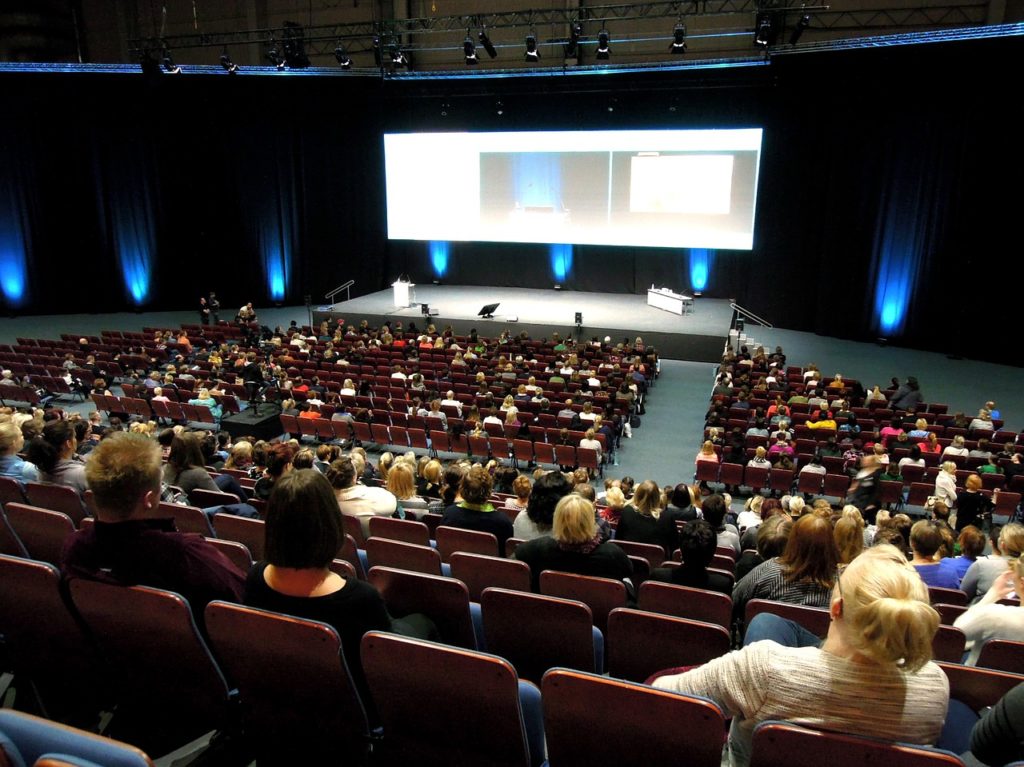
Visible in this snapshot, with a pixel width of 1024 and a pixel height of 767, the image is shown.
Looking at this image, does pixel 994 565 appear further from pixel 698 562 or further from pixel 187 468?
pixel 187 468

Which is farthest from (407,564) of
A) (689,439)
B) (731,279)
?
(731,279)

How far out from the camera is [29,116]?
20.0 meters

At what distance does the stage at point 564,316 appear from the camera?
16859 mm

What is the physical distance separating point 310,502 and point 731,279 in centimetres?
2060

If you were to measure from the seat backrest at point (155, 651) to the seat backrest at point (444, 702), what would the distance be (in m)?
0.63

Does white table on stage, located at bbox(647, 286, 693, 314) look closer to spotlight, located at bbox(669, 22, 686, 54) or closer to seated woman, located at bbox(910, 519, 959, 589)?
spotlight, located at bbox(669, 22, 686, 54)

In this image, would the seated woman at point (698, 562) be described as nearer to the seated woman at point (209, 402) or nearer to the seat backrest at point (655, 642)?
the seat backrest at point (655, 642)

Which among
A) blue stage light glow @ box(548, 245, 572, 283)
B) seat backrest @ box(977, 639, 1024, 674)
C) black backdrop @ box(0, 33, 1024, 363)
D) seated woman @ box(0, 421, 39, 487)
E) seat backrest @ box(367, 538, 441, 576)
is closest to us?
seat backrest @ box(977, 639, 1024, 674)

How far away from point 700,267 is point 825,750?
20.8 m

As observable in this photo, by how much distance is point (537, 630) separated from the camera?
9.61 ft

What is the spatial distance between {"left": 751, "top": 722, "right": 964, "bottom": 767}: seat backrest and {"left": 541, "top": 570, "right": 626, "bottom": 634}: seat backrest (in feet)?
5.08

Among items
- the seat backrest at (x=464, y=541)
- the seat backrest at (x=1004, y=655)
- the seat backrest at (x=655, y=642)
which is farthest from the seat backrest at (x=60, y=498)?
the seat backrest at (x=1004, y=655)

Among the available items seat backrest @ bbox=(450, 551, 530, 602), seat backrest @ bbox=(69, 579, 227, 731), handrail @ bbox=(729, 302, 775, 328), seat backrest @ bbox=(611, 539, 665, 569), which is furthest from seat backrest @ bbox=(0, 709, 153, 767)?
handrail @ bbox=(729, 302, 775, 328)

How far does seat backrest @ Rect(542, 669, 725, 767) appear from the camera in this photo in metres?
1.90
